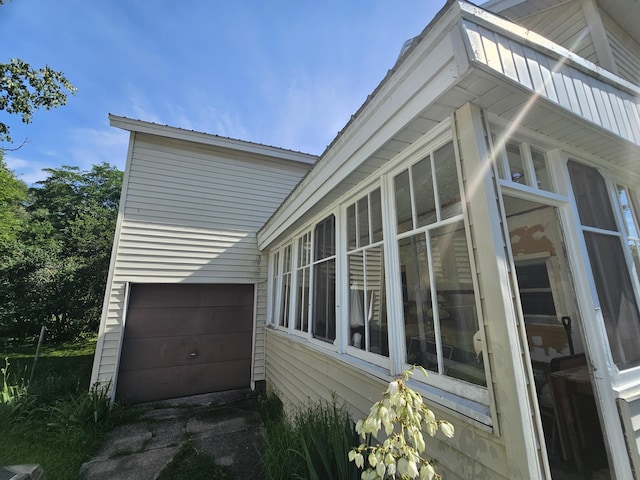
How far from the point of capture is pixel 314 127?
18.5ft

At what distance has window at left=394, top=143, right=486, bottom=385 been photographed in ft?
4.98

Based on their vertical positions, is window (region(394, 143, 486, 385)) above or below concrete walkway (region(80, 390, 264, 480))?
above

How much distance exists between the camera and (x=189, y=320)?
18.3ft

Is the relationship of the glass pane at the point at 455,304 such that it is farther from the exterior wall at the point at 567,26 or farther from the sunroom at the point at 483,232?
the exterior wall at the point at 567,26

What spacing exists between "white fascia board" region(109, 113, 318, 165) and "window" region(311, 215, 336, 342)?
397 centimetres

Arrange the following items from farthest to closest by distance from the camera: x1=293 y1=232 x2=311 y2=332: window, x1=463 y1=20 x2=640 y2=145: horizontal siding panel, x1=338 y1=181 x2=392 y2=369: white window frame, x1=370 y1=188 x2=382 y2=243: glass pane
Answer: x1=293 y1=232 x2=311 y2=332: window → x1=370 y1=188 x2=382 y2=243: glass pane → x1=338 y1=181 x2=392 y2=369: white window frame → x1=463 y1=20 x2=640 y2=145: horizontal siding panel

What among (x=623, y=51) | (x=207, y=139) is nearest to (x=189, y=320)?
(x=207, y=139)

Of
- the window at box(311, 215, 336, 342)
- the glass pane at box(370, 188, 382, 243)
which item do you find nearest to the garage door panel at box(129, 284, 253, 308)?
Answer: the window at box(311, 215, 336, 342)

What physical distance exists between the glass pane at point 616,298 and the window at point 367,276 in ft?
4.72

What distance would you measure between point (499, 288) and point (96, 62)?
24.8ft

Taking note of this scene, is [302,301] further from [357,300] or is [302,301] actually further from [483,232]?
[483,232]

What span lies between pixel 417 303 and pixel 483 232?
73 cm

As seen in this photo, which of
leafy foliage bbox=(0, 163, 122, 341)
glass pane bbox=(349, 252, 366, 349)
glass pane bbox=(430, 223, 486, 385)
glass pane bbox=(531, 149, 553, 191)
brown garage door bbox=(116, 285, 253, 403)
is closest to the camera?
glass pane bbox=(430, 223, 486, 385)

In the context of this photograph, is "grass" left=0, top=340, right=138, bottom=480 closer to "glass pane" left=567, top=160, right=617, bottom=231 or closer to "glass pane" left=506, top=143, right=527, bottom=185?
"glass pane" left=506, top=143, right=527, bottom=185
